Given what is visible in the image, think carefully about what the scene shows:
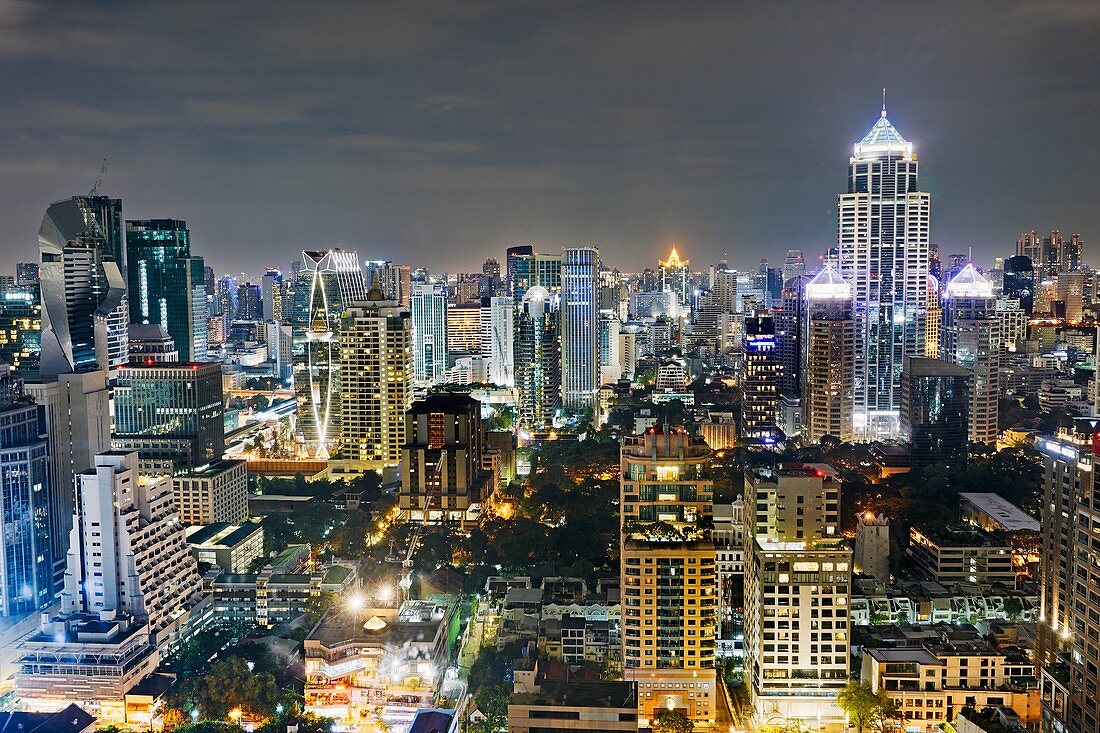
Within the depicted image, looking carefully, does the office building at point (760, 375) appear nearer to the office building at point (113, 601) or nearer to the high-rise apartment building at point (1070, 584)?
the high-rise apartment building at point (1070, 584)

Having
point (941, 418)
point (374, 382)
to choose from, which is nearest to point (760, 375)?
point (941, 418)

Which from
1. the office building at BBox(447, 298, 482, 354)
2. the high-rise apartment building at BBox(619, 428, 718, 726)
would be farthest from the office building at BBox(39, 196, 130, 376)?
the office building at BBox(447, 298, 482, 354)

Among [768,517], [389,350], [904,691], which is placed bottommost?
[904,691]

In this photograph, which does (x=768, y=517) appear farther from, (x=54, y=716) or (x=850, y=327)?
(x=850, y=327)

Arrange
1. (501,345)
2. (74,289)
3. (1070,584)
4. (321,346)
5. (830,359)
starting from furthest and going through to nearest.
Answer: (501,345)
(830,359)
(321,346)
(74,289)
(1070,584)

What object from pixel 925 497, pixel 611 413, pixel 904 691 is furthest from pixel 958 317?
pixel 904 691

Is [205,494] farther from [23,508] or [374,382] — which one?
[374,382]

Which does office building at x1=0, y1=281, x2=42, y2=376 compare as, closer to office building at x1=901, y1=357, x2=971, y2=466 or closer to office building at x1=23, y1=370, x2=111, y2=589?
office building at x1=23, y1=370, x2=111, y2=589
